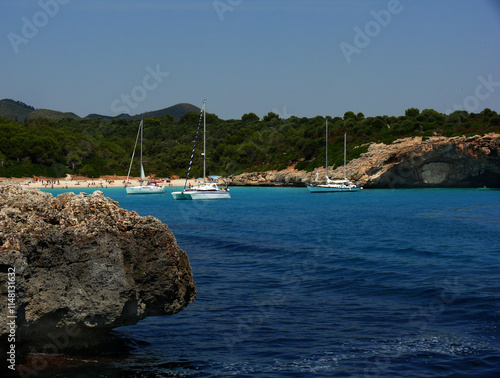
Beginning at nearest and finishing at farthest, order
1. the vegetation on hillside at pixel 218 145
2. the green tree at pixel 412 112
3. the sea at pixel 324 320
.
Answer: the sea at pixel 324 320
the vegetation on hillside at pixel 218 145
the green tree at pixel 412 112

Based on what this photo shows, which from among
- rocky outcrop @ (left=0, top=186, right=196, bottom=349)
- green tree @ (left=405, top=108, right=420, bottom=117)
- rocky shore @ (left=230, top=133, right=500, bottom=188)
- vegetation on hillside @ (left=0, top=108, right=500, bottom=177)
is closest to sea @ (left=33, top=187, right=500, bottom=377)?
rocky outcrop @ (left=0, top=186, right=196, bottom=349)

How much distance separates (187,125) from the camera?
6368 inches

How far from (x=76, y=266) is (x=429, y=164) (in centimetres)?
8637

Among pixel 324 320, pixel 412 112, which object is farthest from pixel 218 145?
pixel 324 320

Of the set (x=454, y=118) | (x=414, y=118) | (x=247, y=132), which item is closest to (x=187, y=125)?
(x=247, y=132)

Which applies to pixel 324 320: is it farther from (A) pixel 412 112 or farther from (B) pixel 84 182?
(A) pixel 412 112

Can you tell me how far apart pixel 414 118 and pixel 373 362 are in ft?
366

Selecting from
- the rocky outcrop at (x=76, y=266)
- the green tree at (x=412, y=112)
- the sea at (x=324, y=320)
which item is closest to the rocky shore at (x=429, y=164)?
the green tree at (x=412, y=112)

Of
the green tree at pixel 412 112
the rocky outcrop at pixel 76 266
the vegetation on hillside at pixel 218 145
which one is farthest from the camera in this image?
the green tree at pixel 412 112

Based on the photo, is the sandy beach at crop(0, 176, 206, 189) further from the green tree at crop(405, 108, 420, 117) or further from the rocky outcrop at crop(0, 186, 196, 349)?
the rocky outcrop at crop(0, 186, 196, 349)

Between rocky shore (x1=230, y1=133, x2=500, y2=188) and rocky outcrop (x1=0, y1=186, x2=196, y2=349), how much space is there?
81.9 metres

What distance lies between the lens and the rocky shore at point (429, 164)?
8106 cm

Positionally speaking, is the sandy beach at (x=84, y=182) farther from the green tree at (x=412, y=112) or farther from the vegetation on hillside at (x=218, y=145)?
the green tree at (x=412, y=112)

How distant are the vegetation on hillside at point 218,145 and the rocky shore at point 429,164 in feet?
18.3
